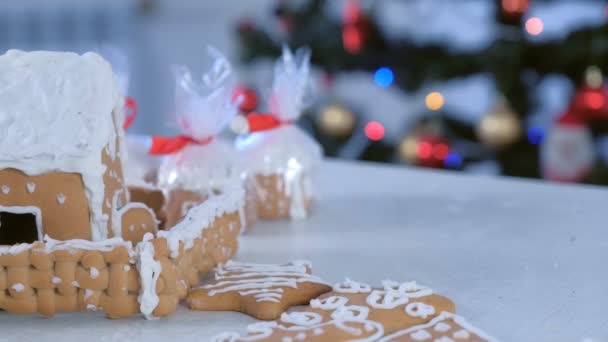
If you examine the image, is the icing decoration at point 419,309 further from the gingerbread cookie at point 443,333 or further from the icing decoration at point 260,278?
the icing decoration at point 260,278

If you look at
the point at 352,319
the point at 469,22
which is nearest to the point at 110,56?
the point at 352,319

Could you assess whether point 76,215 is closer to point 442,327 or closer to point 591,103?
point 442,327

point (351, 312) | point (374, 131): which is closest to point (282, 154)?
point (351, 312)

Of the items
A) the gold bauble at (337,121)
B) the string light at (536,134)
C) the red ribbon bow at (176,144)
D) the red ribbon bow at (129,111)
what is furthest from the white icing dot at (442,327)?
the gold bauble at (337,121)

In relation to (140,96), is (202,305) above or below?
below

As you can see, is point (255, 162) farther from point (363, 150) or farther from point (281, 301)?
point (363, 150)

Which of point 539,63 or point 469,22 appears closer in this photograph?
point 539,63
